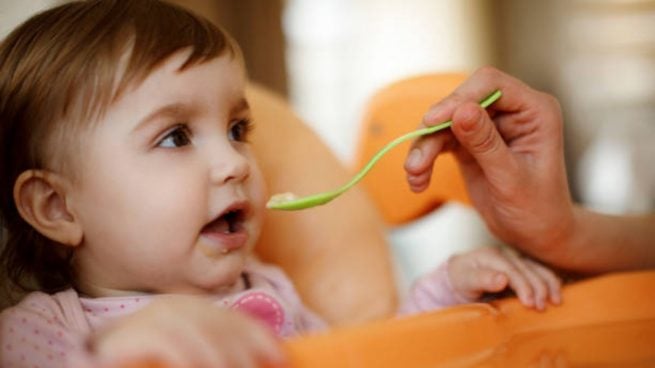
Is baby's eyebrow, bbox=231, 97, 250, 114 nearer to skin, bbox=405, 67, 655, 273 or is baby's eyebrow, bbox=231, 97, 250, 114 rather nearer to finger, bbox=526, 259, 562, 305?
skin, bbox=405, 67, 655, 273

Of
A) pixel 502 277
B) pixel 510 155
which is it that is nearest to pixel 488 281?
pixel 502 277

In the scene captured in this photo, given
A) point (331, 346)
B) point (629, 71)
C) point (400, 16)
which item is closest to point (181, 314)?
point (331, 346)

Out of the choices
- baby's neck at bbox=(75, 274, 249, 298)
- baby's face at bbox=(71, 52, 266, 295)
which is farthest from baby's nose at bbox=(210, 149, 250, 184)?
baby's neck at bbox=(75, 274, 249, 298)

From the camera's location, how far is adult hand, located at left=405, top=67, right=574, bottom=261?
1.90 feet

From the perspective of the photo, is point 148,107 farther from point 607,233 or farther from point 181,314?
point 607,233

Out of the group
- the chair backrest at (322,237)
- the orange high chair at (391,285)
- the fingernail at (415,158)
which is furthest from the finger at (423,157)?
the chair backrest at (322,237)

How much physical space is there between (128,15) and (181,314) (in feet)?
0.93

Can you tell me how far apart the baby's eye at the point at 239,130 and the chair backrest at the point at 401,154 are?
17cm

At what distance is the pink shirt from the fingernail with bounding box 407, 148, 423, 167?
17 centimetres

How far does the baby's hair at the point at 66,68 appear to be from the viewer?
1.82ft

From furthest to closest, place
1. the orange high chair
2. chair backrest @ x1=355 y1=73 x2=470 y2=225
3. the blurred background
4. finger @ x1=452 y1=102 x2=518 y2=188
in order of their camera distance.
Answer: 1. the blurred background
2. chair backrest @ x1=355 y1=73 x2=470 y2=225
3. finger @ x1=452 y1=102 x2=518 y2=188
4. the orange high chair

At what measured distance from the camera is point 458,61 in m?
2.57

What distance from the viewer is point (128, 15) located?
570 mm

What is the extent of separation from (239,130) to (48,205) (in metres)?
0.16
